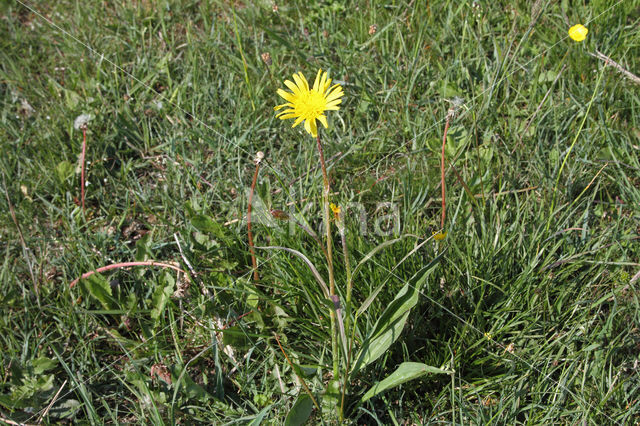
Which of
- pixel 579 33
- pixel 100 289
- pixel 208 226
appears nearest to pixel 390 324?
pixel 208 226

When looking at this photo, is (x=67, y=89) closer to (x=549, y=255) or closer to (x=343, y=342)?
(x=343, y=342)

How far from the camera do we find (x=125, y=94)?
2740 mm

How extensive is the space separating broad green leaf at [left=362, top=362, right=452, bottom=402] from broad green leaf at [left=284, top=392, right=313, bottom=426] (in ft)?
0.56

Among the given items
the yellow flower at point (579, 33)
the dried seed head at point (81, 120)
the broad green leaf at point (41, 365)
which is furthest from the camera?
the dried seed head at point (81, 120)

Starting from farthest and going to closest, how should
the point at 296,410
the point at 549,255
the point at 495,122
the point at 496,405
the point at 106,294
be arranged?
the point at 495,122 < the point at 106,294 < the point at 549,255 < the point at 496,405 < the point at 296,410

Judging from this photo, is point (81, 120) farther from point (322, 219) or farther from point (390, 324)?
point (390, 324)

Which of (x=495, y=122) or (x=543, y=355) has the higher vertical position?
(x=495, y=122)

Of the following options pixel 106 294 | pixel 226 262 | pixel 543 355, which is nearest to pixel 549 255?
pixel 543 355

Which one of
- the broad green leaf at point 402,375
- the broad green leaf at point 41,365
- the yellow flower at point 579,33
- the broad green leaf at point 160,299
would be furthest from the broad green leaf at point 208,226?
the yellow flower at point 579,33

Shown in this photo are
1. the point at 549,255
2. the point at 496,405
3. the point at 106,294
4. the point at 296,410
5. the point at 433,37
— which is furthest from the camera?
the point at 433,37

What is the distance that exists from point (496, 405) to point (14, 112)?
99.9 inches

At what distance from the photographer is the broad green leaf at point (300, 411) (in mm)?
1517

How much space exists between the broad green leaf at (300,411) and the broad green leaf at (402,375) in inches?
6.8

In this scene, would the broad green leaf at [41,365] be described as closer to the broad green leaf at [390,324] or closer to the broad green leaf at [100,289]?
the broad green leaf at [100,289]
